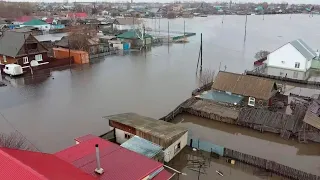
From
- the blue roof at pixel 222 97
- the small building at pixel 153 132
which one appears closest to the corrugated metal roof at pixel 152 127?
the small building at pixel 153 132

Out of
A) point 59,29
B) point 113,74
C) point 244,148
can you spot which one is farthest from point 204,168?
point 59,29

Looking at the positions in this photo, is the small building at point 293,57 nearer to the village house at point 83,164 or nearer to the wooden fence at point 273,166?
the wooden fence at point 273,166

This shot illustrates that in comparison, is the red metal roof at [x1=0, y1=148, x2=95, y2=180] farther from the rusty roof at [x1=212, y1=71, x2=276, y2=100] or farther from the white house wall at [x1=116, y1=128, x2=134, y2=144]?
the rusty roof at [x1=212, y1=71, x2=276, y2=100]

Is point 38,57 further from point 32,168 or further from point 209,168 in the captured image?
point 32,168

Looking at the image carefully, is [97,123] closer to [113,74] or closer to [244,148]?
[244,148]

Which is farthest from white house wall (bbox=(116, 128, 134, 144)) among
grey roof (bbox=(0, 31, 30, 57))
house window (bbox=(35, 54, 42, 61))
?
house window (bbox=(35, 54, 42, 61))

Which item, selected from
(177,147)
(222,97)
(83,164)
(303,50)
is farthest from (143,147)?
(303,50)
